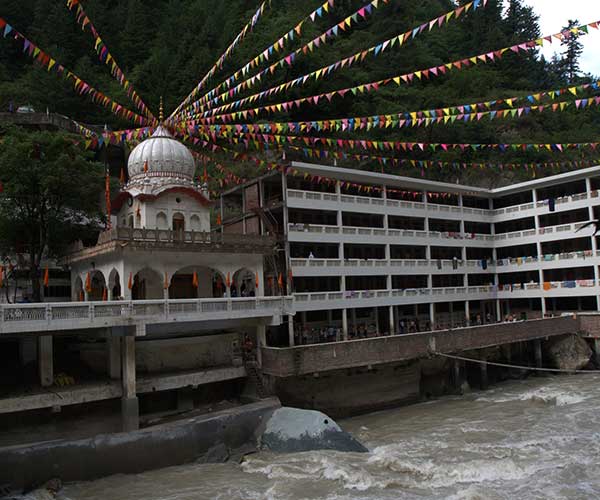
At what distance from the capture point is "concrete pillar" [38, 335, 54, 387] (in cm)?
2064

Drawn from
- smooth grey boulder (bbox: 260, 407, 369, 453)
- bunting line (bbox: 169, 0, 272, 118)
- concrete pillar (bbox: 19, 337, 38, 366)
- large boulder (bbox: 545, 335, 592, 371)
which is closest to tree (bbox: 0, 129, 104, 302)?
concrete pillar (bbox: 19, 337, 38, 366)

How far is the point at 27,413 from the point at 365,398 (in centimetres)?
1506

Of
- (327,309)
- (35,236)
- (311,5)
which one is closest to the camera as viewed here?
(35,236)

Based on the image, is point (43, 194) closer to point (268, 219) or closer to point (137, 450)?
point (268, 219)

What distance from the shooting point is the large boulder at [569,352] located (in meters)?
34.6

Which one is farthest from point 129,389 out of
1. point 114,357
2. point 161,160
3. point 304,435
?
point 161,160

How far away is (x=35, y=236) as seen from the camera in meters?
26.3

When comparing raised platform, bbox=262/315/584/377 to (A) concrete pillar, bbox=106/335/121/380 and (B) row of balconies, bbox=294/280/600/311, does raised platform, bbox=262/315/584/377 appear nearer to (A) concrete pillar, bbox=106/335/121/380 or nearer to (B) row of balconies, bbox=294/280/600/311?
(B) row of balconies, bbox=294/280/600/311

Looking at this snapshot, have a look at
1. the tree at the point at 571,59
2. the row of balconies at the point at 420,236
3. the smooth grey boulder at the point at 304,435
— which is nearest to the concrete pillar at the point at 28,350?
the smooth grey boulder at the point at 304,435

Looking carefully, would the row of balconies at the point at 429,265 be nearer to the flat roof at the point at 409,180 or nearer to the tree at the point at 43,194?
the flat roof at the point at 409,180

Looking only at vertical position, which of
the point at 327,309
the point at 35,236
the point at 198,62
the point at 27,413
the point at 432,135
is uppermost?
the point at 198,62

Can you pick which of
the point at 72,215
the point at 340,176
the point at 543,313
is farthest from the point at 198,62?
the point at 543,313

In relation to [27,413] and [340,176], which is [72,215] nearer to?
[27,413]

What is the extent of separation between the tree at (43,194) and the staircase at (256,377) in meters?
10.4
